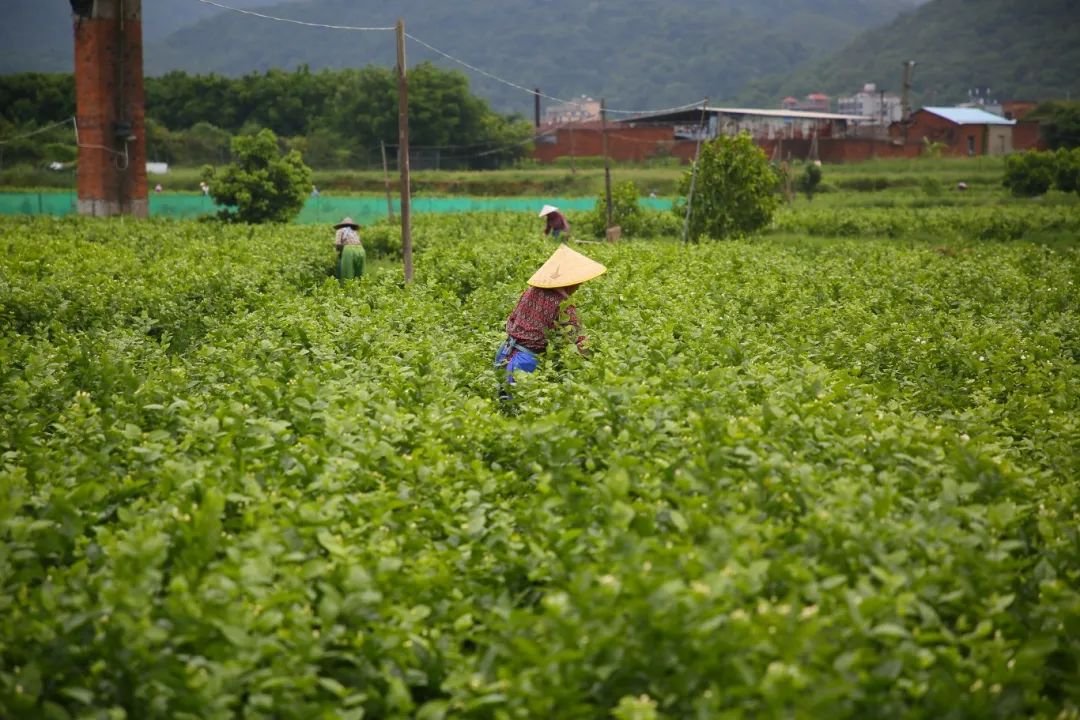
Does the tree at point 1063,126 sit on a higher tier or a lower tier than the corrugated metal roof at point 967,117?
lower

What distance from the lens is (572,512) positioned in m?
4.91

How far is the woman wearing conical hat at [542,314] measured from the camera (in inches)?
342

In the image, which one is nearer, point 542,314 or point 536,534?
point 536,534

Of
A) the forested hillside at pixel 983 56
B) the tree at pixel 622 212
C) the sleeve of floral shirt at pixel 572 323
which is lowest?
the sleeve of floral shirt at pixel 572 323

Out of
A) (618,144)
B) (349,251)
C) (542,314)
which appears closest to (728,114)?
(618,144)

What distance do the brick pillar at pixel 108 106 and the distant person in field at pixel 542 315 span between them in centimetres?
2766

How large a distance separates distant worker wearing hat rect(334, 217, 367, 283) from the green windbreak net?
61.7ft

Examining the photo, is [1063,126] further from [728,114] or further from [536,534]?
[536,534]

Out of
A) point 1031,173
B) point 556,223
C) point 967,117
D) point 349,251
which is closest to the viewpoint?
point 349,251

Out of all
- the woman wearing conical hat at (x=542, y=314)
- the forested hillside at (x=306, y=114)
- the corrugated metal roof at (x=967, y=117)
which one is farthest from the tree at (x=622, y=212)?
the corrugated metal roof at (x=967, y=117)

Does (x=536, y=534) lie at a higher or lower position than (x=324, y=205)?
lower

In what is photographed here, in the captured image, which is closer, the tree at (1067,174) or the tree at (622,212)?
the tree at (622,212)

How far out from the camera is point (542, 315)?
8.76 m

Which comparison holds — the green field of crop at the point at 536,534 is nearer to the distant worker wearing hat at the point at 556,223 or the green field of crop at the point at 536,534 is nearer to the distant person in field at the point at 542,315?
the distant person in field at the point at 542,315
